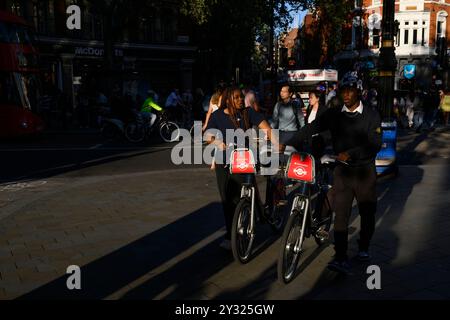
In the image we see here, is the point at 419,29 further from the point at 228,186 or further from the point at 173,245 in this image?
the point at 173,245

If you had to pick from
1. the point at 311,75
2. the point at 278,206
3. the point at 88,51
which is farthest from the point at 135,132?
the point at 88,51

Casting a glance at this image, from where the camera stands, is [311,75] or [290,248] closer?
[290,248]

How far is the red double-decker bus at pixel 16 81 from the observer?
15.1m

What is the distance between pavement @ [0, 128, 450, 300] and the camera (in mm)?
4066

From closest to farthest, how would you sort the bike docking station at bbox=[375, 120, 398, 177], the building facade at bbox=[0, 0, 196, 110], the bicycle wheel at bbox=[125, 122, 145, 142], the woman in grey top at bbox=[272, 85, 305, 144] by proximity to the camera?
the woman in grey top at bbox=[272, 85, 305, 144]
the bike docking station at bbox=[375, 120, 398, 177]
the bicycle wheel at bbox=[125, 122, 145, 142]
the building facade at bbox=[0, 0, 196, 110]

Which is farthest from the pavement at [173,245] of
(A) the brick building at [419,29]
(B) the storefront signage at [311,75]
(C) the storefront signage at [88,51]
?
(A) the brick building at [419,29]

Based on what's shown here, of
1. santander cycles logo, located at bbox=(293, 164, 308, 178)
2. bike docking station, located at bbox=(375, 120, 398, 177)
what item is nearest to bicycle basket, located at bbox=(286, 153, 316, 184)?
santander cycles logo, located at bbox=(293, 164, 308, 178)

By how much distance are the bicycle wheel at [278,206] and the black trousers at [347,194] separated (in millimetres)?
1232

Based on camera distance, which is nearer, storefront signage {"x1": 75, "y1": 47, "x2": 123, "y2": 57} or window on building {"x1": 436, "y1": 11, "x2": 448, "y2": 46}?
storefront signage {"x1": 75, "y1": 47, "x2": 123, "y2": 57}

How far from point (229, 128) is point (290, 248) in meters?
1.46

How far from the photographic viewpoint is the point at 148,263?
4.73 m

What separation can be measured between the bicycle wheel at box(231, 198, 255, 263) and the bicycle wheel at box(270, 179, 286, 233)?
0.81 metres

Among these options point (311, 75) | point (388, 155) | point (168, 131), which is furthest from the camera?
point (311, 75)

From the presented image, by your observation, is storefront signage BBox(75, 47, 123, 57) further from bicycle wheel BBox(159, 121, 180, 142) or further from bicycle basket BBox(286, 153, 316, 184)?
bicycle basket BBox(286, 153, 316, 184)
